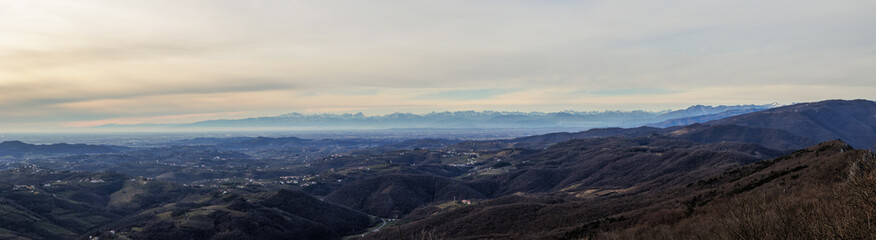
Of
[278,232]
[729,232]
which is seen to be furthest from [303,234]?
[729,232]

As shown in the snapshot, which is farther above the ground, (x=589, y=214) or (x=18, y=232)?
(x=589, y=214)

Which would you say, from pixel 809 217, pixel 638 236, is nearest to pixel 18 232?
pixel 638 236

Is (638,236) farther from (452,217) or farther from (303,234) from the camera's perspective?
(303,234)

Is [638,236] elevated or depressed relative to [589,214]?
elevated

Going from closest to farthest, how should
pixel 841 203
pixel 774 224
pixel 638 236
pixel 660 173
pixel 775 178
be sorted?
pixel 841 203
pixel 774 224
pixel 638 236
pixel 775 178
pixel 660 173

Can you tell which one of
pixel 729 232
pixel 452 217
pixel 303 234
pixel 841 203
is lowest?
pixel 303 234

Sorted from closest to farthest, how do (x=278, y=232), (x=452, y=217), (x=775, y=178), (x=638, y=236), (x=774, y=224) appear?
(x=774, y=224)
(x=638, y=236)
(x=775, y=178)
(x=452, y=217)
(x=278, y=232)

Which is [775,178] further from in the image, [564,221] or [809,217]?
[809,217]

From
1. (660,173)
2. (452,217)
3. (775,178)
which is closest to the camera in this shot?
(775,178)

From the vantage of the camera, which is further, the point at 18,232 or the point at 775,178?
the point at 18,232
